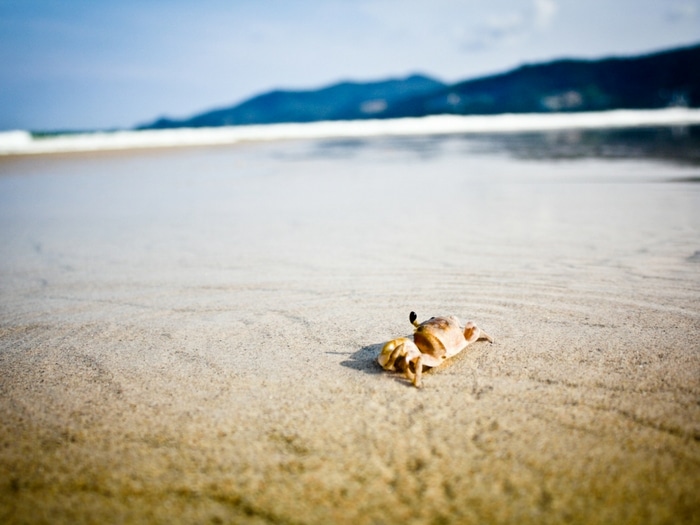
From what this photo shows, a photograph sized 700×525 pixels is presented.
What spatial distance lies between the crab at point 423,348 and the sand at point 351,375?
9cm

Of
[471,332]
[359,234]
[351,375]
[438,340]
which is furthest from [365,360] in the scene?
[359,234]

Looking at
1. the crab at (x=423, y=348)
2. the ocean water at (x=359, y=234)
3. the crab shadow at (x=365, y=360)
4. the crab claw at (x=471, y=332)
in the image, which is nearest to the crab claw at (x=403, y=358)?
the crab at (x=423, y=348)

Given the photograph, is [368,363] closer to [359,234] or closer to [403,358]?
[403,358]

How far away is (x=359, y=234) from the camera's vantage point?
17.6ft

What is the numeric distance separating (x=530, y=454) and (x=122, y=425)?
6.00 ft

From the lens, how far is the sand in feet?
5.33

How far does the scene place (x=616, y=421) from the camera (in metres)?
1.93

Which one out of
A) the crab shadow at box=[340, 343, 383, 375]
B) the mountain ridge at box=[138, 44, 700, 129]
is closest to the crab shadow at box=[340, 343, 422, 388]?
the crab shadow at box=[340, 343, 383, 375]

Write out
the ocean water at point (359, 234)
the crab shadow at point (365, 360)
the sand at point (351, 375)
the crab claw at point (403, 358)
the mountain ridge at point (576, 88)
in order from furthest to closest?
the mountain ridge at point (576, 88)
the ocean water at point (359, 234)
the crab shadow at point (365, 360)
the crab claw at point (403, 358)
the sand at point (351, 375)

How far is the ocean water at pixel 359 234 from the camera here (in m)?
3.78

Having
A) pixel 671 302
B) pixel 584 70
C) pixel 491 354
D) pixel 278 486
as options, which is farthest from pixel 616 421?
pixel 584 70

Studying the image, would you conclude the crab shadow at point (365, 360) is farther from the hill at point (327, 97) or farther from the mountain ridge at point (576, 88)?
the hill at point (327, 97)

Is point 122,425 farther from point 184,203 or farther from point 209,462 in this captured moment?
point 184,203

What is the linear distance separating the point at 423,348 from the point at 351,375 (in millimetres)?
425
